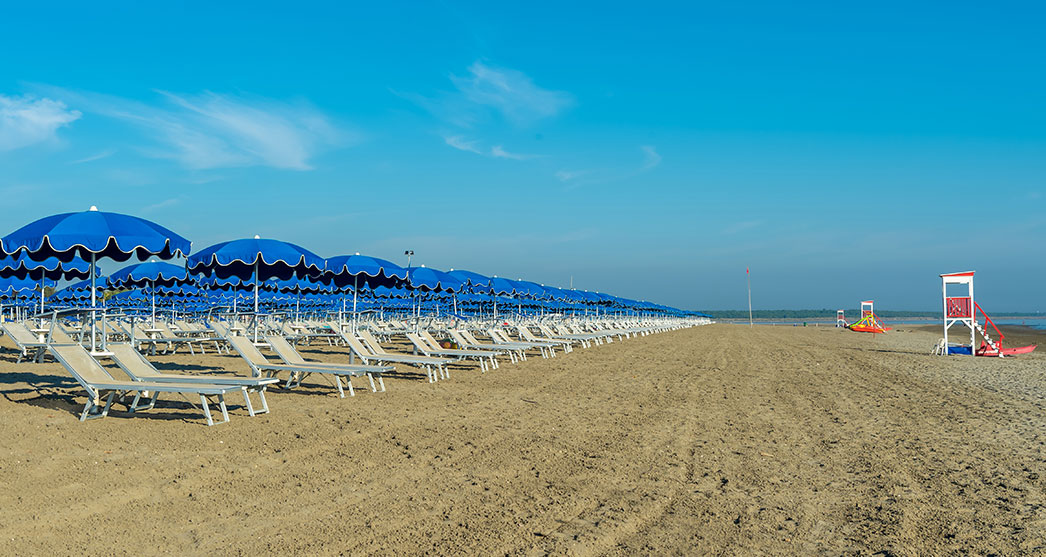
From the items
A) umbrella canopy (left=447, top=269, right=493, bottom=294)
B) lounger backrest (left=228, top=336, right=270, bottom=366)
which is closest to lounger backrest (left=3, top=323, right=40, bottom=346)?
lounger backrest (left=228, top=336, right=270, bottom=366)

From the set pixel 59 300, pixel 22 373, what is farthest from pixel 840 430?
pixel 59 300

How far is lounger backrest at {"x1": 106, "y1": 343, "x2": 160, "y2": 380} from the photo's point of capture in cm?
621

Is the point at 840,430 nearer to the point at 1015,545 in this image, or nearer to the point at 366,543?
the point at 1015,545

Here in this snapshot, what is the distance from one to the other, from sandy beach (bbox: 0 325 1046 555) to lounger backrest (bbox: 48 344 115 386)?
320mm

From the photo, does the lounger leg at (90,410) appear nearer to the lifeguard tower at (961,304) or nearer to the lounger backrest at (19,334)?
the lounger backrest at (19,334)

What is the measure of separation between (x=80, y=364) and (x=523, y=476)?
4090mm

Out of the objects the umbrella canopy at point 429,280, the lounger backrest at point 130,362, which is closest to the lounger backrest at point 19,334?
the lounger backrest at point 130,362

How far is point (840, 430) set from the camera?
5.95 meters

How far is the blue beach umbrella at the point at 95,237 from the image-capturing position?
651 cm

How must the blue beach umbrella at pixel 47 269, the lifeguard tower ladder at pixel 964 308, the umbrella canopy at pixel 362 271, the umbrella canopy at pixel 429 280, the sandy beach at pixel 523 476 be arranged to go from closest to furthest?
the sandy beach at pixel 523 476
the blue beach umbrella at pixel 47 269
the umbrella canopy at pixel 362 271
the umbrella canopy at pixel 429 280
the lifeguard tower ladder at pixel 964 308

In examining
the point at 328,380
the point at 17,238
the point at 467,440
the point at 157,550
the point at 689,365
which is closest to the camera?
the point at 157,550

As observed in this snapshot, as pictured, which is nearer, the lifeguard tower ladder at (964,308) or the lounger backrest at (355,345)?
the lounger backrest at (355,345)

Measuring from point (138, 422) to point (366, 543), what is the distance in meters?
3.46

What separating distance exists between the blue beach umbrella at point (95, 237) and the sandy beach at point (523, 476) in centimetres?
139
